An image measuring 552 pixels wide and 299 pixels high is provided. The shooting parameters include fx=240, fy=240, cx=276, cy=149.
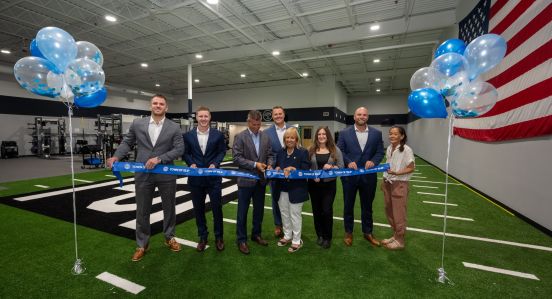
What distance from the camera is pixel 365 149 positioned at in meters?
3.22

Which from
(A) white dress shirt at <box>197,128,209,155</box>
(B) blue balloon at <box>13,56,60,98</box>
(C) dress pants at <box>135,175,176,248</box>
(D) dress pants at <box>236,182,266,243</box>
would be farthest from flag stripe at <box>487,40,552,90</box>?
(B) blue balloon at <box>13,56,60,98</box>

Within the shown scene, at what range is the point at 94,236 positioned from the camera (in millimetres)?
3412

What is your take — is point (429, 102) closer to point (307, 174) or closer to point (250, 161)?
point (307, 174)

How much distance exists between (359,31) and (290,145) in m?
8.38

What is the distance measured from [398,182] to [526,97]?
9.92 feet

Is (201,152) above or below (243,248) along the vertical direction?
above

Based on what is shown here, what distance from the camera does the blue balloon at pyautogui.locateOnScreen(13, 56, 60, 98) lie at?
95.7 inches

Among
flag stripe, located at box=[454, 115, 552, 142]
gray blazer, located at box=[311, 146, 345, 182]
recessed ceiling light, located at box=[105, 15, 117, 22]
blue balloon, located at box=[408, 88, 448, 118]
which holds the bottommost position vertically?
gray blazer, located at box=[311, 146, 345, 182]

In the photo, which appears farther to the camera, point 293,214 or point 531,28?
point 531,28

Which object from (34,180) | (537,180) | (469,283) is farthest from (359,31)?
(34,180)

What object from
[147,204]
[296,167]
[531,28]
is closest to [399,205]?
[296,167]

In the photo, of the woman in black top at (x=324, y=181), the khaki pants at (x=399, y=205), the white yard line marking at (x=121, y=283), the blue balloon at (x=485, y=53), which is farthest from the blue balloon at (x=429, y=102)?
the white yard line marking at (x=121, y=283)

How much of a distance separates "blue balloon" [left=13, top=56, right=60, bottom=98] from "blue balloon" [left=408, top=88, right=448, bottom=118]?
3942mm

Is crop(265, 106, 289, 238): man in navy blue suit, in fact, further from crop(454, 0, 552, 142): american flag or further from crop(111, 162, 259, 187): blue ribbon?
crop(454, 0, 552, 142): american flag
